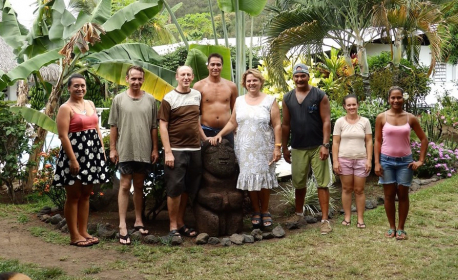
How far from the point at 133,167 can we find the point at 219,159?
104cm

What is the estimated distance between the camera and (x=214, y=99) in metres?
7.01

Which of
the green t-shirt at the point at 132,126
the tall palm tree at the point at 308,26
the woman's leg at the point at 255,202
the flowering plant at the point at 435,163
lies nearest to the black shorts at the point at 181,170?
the green t-shirt at the point at 132,126

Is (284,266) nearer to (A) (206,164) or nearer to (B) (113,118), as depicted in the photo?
(A) (206,164)

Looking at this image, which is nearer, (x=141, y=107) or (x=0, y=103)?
(x=141, y=107)

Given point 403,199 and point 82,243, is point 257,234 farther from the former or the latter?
point 82,243

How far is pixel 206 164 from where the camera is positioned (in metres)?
6.98

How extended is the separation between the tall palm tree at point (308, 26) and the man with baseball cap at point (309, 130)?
401 centimetres

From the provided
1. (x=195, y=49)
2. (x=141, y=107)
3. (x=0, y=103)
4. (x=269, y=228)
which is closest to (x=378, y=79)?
Result: (x=195, y=49)

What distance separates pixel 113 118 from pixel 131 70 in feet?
1.98

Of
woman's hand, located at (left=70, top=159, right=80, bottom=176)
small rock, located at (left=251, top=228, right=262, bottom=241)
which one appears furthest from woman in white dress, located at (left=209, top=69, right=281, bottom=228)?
woman's hand, located at (left=70, top=159, right=80, bottom=176)

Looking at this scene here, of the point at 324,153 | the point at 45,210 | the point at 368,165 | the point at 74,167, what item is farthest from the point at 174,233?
the point at 45,210

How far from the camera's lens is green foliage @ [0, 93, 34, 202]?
8.80 metres

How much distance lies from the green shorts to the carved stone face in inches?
31.0

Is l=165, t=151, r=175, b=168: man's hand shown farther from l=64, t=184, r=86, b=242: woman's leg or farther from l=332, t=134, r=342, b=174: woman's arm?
l=332, t=134, r=342, b=174: woman's arm
